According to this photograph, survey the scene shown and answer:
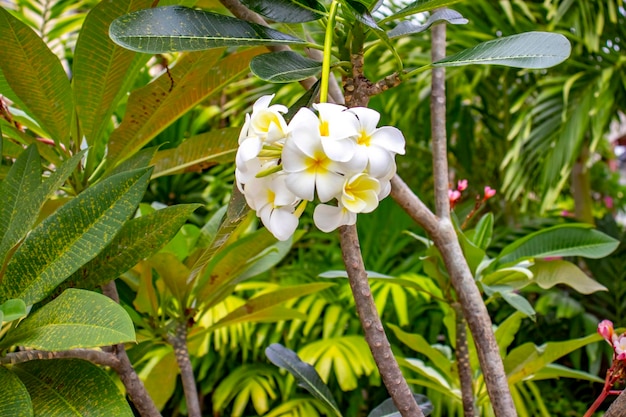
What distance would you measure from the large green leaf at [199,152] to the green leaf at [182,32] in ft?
0.79

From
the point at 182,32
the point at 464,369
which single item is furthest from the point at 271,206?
the point at 464,369

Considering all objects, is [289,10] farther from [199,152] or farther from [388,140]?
[199,152]

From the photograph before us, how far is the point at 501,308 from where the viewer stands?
1784mm

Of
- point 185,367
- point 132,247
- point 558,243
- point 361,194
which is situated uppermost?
point 361,194

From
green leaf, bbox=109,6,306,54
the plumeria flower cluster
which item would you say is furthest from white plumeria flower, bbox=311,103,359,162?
green leaf, bbox=109,6,306,54

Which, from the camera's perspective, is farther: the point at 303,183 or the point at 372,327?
the point at 372,327

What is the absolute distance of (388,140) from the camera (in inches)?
13.7

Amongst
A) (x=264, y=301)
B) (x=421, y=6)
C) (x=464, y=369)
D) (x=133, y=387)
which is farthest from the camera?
(x=264, y=301)

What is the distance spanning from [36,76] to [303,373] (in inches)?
16.3

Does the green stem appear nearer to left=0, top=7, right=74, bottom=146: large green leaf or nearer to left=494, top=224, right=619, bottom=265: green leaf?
left=0, top=7, right=74, bottom=146: large green leaf

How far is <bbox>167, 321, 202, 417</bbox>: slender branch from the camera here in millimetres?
656

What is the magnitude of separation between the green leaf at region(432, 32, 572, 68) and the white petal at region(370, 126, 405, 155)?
0.36 feet

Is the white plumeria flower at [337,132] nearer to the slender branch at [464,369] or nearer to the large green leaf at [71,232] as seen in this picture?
the large green leaf at [71,232]

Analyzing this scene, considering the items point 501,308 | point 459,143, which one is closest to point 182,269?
point 501,308
